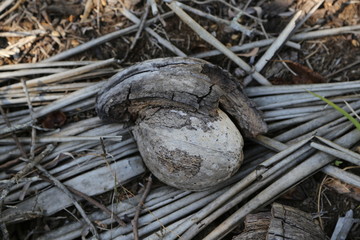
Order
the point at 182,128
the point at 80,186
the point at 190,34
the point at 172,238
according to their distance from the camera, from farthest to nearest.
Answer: the point at 190,34
the point at 80,186
the point at 172,238
the point at 182,128

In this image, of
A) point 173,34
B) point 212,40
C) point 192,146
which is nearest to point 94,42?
point 173,34

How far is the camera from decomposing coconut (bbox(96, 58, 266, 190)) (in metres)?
2.26

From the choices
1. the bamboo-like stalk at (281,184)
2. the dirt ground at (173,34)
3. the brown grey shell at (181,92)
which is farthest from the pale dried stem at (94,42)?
the bamboo-like stalk at (281,184)

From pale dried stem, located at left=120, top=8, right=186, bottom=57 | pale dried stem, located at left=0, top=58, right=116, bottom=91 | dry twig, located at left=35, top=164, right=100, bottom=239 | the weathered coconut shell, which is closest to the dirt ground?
pale dried stem, located at left=120, top=8, right=186, bottom=57

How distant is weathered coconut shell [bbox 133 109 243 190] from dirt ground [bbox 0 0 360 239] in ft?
1.59

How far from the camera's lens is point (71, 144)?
8.77ft

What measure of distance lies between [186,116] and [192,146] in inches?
6.9

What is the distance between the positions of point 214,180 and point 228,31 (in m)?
1.09

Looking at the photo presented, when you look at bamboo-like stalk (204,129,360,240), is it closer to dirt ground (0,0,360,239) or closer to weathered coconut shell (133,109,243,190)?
weathered coconut shell (133,109,243,190)

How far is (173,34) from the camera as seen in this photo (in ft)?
9.17

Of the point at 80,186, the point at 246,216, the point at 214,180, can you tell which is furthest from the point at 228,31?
the point at 80,186

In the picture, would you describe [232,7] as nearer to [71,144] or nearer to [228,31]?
[228,31]

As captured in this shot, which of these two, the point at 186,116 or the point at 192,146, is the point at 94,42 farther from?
the point at 192,146

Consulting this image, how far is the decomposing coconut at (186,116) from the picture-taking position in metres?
2.26
